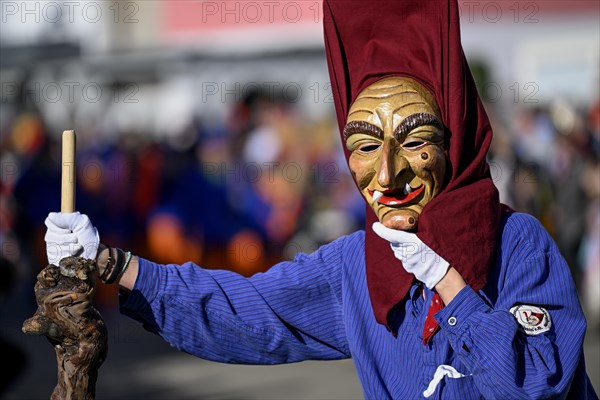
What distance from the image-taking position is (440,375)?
2971 mm

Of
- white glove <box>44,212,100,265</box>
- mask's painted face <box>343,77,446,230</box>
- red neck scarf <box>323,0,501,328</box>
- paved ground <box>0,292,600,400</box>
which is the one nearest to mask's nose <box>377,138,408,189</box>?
mask's painted face <box>343,77,446,230</box>

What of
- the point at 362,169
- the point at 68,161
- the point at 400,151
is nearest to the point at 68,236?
the point at 68,161

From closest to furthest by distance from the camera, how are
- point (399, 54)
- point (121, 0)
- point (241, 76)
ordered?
point (399, 54), point (241, 76), point (121, 0)

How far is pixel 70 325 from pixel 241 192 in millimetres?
8806

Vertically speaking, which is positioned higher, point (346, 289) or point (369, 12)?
point (369, 12)

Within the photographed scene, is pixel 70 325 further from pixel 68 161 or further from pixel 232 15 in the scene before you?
pixel 232 15

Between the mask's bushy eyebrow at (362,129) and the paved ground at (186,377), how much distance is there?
4.13 metres

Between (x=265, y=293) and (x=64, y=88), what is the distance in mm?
16698

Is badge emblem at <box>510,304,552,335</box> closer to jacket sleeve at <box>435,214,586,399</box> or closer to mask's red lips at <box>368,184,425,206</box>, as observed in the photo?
jacket sleeve at <box>435,214,586,399</box>

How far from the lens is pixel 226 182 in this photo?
11.7m

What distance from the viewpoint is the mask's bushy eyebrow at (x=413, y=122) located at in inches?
119

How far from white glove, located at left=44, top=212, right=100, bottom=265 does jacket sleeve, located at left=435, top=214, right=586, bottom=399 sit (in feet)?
3.22

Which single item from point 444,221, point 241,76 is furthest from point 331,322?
point 241,76

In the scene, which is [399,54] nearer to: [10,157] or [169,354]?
[169,354]
